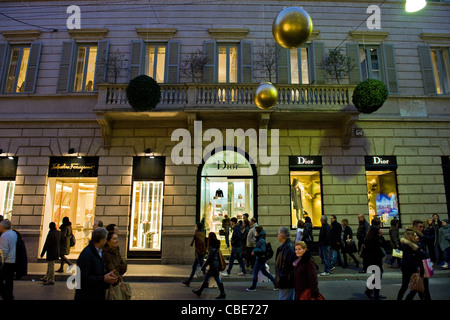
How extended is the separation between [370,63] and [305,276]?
42.9ft

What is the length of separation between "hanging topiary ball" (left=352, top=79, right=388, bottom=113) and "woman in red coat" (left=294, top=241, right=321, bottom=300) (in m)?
8.76

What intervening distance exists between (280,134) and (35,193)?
11.1m

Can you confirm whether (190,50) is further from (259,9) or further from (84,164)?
(84,164)

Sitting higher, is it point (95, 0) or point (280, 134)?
point (95, 0)

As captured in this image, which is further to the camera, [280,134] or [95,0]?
[95,0]

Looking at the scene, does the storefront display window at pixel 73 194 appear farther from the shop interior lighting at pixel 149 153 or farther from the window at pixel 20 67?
the window at pixel 20 67

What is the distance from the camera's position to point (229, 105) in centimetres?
1207

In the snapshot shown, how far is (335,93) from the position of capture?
12453 millimetres

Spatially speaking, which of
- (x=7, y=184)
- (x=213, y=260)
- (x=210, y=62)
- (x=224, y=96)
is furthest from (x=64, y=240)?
(x=210, y=62)

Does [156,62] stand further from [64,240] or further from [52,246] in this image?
[52,246]

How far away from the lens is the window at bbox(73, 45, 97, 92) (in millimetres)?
13672

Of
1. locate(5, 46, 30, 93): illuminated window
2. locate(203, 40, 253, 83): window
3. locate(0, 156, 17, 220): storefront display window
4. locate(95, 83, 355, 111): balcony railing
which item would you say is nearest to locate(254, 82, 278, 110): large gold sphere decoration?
locate(95, 83, 355, 111): balcony railing
